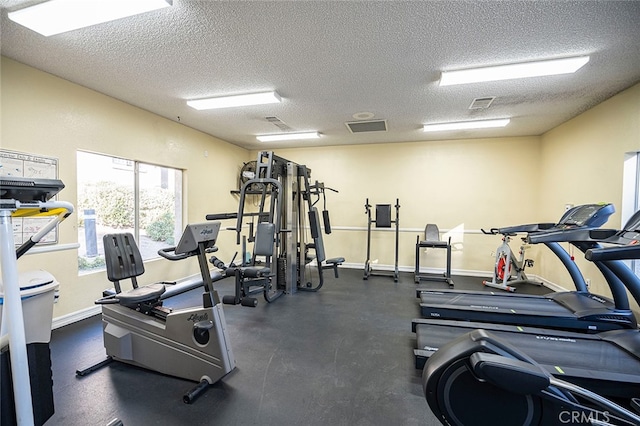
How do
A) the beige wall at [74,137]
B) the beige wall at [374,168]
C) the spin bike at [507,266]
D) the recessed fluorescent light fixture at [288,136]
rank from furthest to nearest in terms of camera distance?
the recessed fluorescent light fixture at [288,136], the spin bike at [507,266], the beige wall at [374,168], the beige wall at [74,137]

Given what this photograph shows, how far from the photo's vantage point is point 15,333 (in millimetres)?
A: 1098

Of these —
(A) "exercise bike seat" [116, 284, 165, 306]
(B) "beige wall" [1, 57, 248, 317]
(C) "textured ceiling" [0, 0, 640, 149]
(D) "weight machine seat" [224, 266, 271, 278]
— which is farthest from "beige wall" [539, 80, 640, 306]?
(B) "beige wall" [1, 57, 248, 317]

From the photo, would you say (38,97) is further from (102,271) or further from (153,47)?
(102,271)

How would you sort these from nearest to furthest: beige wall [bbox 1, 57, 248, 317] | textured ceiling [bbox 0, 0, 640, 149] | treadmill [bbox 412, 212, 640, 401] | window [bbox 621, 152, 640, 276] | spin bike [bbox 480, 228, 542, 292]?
treadmill [bbox 412, 212, 640, 401], textured ceiling [bbox 0, 0, 640, 149], beige wall [bbox 1, 57, 248, 317], window [bbox 621, 152, 640, 276], spin bike [bbox 480, 228, 542, 292]

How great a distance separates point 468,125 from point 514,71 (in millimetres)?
1883

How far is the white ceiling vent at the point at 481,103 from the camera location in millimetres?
3406

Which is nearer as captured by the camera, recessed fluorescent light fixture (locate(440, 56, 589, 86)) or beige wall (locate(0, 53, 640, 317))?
recessed fluorescent light fixture (locate(440, 56, 589, 86))

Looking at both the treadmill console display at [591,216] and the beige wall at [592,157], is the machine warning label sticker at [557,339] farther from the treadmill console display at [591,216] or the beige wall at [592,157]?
the beige wall at [592,157]

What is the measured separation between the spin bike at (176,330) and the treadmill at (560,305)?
232 cm

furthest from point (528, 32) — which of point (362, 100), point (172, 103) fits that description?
point (172, 103)

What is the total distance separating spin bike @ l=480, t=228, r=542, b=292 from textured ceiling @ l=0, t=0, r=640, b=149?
211 cm

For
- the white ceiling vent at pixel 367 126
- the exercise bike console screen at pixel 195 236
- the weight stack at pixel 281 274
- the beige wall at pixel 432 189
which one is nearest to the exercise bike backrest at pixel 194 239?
the exercise bike console screen at pixel 195 236

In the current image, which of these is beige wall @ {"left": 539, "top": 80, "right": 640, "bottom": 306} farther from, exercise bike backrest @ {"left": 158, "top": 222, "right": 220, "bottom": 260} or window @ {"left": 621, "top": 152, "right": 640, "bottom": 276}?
exercise bike backrest @ {"left": 158, "top": 222, "right": 220, "bottom": 260}

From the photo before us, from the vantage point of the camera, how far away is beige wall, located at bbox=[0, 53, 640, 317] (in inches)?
116
